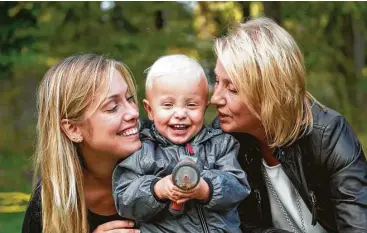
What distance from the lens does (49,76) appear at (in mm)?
2988

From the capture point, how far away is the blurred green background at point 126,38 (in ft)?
26.2

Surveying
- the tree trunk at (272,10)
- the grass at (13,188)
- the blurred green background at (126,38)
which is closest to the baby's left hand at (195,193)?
the grass at (13,188)

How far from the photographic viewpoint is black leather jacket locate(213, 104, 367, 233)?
286 centimetres

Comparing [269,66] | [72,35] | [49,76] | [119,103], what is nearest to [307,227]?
[269,66]

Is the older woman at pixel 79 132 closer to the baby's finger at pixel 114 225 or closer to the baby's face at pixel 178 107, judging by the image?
the baby's finger at pixel 114 225

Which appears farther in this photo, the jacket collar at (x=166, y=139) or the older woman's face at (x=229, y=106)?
the older woman's face at (x=229, y=106)

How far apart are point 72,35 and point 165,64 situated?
219 inches

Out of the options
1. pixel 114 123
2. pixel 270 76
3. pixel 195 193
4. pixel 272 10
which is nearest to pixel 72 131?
pixel 114 123

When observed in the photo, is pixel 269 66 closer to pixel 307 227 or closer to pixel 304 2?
pixel 307 227

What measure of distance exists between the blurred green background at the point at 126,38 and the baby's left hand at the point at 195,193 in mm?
4068

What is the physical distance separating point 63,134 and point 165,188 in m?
0.72

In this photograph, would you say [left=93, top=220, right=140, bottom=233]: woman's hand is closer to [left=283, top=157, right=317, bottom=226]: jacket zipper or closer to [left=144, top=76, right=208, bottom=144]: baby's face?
[left=144, top=76, right=208, bottom=144]: baby's face

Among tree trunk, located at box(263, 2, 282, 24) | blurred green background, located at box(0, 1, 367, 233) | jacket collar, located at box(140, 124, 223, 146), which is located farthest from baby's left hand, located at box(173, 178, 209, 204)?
tree trunk, located at box(263, 2, 282, 24)

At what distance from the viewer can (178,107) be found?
2.67 metres
